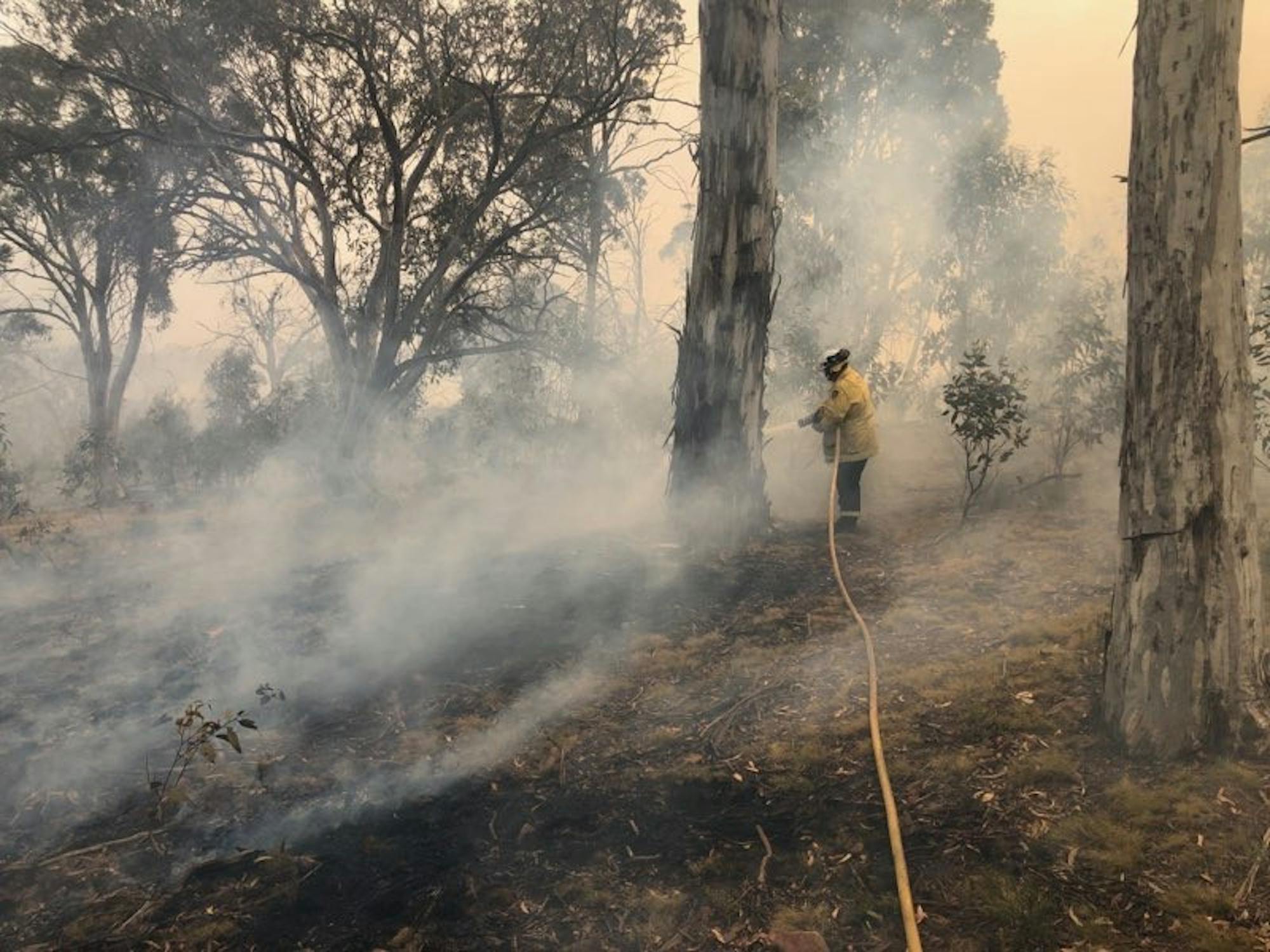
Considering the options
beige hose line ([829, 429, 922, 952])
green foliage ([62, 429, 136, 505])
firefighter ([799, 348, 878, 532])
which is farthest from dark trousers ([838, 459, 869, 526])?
green foliage ([62, 429, 136, 505])

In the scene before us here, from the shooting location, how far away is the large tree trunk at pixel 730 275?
7.13 metres

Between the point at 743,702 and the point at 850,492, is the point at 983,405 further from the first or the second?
the point at 743,702

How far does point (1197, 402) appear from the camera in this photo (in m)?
3.18

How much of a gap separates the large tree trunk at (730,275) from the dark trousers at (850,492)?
97 cm

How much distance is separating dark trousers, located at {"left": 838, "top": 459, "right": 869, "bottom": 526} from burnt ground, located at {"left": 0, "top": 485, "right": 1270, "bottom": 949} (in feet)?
8.77

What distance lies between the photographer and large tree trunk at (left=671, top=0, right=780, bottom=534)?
7.13m

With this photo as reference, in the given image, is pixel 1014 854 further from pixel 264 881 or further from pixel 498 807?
pixel 264 881

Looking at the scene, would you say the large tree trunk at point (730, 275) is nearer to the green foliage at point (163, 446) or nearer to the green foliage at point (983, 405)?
the green foliage at point (983, 405)

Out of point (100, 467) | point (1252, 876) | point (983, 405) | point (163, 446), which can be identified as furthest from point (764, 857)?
point (163, 446)

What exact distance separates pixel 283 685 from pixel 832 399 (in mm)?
5394

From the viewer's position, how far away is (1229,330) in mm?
3189

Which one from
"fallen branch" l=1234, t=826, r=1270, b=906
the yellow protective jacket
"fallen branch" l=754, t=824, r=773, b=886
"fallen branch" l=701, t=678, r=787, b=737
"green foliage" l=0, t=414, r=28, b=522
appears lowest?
"fallen branch" l=754, t=824, r=773, b=886

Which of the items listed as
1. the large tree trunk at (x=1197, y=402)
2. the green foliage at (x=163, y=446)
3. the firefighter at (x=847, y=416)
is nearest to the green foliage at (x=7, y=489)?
the green foliage at (x=163, y=446)

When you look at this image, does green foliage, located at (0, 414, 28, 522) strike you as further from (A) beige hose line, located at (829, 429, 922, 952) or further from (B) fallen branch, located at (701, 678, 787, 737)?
(A) beige hose line, located at (829, 429, 922, 952)
